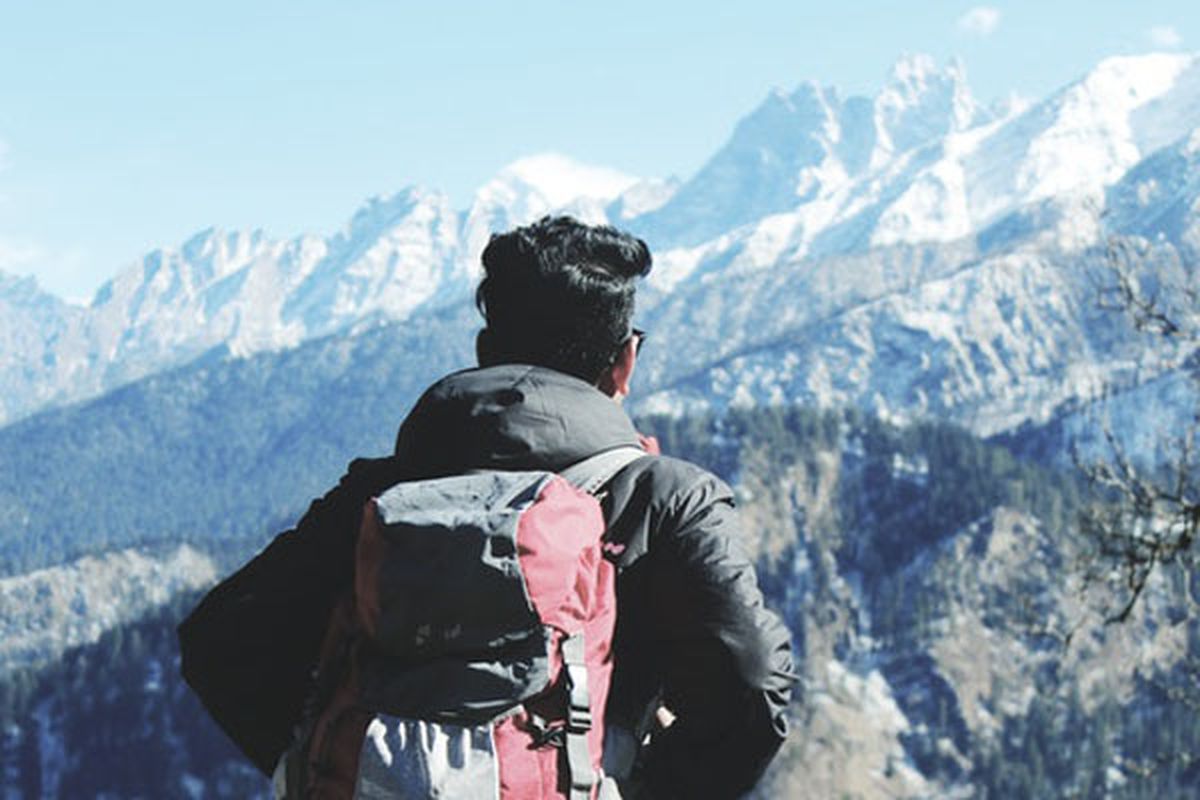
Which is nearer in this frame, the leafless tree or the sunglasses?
the sunglasses

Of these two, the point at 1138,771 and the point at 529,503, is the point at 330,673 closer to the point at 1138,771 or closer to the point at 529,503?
the point at 529,503

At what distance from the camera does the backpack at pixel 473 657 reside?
4711 millimetres

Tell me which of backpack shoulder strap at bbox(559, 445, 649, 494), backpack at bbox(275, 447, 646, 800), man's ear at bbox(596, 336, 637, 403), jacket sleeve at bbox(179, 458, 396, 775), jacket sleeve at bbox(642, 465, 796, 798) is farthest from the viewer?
man's ear at bbox(596, 336, 637, 403)

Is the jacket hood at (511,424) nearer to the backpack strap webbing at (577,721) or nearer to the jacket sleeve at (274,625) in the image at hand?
the jacket sleeve at (274,625)

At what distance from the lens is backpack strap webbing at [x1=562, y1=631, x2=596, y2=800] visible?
4.79m

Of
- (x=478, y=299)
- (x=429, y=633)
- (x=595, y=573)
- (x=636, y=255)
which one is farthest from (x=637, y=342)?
(x=429, y=633)

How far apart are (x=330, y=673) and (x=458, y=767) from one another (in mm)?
774

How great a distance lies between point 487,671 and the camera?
15.6 ft

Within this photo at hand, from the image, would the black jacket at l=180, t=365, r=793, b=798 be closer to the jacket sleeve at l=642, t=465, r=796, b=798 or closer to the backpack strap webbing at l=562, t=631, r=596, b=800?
the jacket sleeve at l=642, t=465, r=796, b=798

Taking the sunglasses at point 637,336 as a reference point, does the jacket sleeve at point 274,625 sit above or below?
below

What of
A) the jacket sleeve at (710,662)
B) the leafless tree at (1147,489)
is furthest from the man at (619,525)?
the leafless tree at (1147,489)

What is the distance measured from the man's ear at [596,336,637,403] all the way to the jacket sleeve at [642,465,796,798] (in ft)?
2.37

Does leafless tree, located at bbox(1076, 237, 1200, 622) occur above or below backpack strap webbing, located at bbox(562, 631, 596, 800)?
above

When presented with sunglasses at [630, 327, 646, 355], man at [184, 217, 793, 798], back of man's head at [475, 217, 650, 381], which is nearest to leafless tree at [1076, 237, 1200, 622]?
sunglasses at [630, 327, 646, 355]
